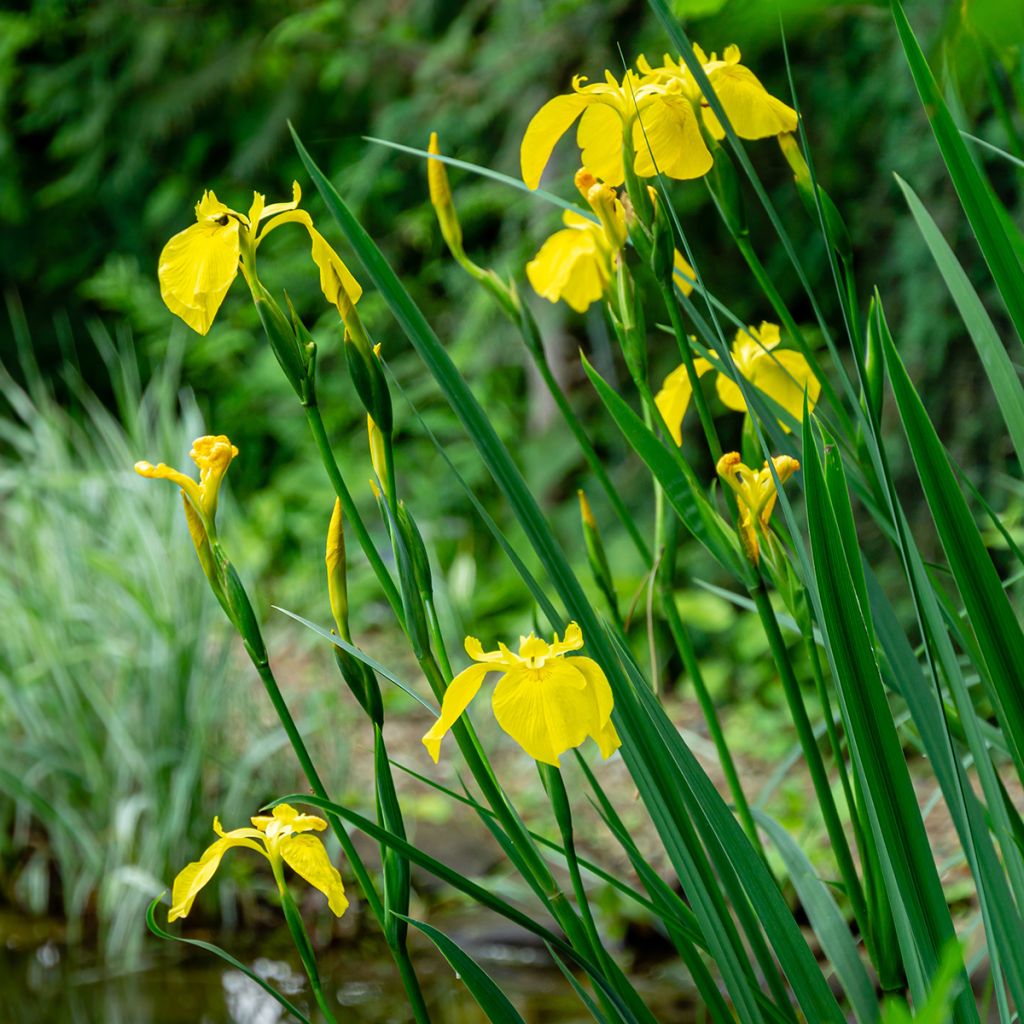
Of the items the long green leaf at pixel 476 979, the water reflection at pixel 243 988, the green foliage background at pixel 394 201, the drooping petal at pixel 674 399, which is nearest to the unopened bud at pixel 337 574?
the long green leaf at pixel 476 979

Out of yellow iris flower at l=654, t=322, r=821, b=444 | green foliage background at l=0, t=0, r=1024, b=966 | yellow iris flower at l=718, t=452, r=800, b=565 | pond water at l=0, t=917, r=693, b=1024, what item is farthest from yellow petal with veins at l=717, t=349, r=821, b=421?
pond water at l=0, t=917, r=693, b=1024

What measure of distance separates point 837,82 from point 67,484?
1604 mm

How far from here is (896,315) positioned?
210 cm

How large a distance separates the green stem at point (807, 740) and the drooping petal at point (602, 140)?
0.70ft

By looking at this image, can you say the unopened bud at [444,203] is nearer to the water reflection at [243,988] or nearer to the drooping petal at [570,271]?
the drooping petal at [570,271]

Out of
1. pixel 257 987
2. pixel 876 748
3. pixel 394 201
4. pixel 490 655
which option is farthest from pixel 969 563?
pixel 394 201

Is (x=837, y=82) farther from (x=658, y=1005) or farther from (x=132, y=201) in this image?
(x=132, y=201)

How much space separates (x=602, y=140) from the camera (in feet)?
1.82

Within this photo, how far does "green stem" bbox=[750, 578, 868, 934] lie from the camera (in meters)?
0.50

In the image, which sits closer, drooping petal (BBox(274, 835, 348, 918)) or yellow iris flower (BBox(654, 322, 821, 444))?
drooping petal (BBox(274, 835, 348, 918))

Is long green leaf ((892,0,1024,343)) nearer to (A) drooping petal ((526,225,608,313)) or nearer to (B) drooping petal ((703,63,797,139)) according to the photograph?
(B) drooping petal ((703,63,797,139))

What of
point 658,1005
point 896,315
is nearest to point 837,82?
point 896,315

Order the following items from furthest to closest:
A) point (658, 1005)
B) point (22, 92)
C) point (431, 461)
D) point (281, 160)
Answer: point (22, 92)
point (281, 160)
point (431, 461)
point (658, 1005)

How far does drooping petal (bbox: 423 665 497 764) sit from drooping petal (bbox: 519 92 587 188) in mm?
234
